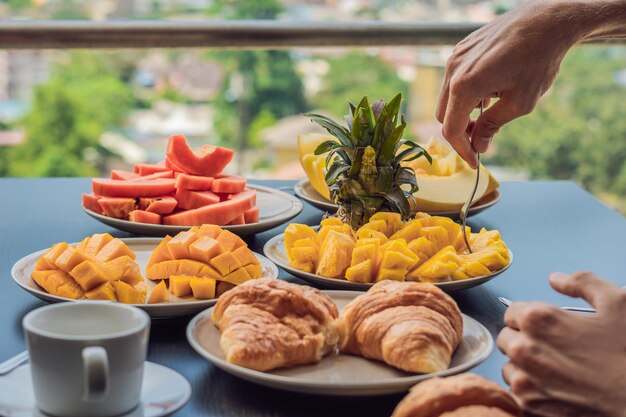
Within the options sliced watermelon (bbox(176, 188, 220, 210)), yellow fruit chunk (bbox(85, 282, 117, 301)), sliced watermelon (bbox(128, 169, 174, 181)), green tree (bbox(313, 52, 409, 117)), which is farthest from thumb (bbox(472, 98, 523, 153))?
green tree (bbox(313, 52, 409, 117))

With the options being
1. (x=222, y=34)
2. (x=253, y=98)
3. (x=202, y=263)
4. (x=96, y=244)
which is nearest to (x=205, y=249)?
(x=202, y=263)

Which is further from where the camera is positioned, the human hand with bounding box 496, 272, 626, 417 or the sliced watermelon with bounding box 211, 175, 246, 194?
the sliced watermelon with bounding box 211, 175, 246, 194

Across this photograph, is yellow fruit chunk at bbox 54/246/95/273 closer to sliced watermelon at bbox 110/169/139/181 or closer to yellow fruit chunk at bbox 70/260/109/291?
yellow fruit chunk at bbox 70/260/109/291

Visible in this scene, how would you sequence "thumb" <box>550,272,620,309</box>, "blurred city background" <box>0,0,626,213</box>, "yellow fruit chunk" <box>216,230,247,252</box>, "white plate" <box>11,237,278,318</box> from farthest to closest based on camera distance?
"blurred city background" <box>0,0,626,213</box> → "yellow fruit chunk" <box>216,230,247,252</box> → "white plate" <box>11,237,278,318</box> → "thumb" <box>550,272,620,309</box>

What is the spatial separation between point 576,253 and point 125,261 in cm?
80

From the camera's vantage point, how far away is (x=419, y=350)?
2.87ft

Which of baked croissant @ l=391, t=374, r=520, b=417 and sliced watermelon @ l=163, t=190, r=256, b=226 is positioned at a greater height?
baked croissant @ l=391, t=374, r=520, b=417

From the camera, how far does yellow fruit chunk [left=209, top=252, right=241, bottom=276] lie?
1127 millimetres

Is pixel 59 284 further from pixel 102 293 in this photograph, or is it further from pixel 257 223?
pixel 257 223

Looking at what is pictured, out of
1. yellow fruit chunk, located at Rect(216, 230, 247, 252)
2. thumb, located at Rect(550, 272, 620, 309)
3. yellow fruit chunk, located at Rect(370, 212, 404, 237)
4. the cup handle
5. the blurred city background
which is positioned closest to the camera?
the cup handle

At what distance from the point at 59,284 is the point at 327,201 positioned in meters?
0.78

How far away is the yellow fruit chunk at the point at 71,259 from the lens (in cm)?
108

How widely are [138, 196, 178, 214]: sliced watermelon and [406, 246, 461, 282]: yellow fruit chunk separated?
0.49m

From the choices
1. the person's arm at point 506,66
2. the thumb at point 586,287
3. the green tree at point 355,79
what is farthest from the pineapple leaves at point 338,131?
the green tree at point 355,79
